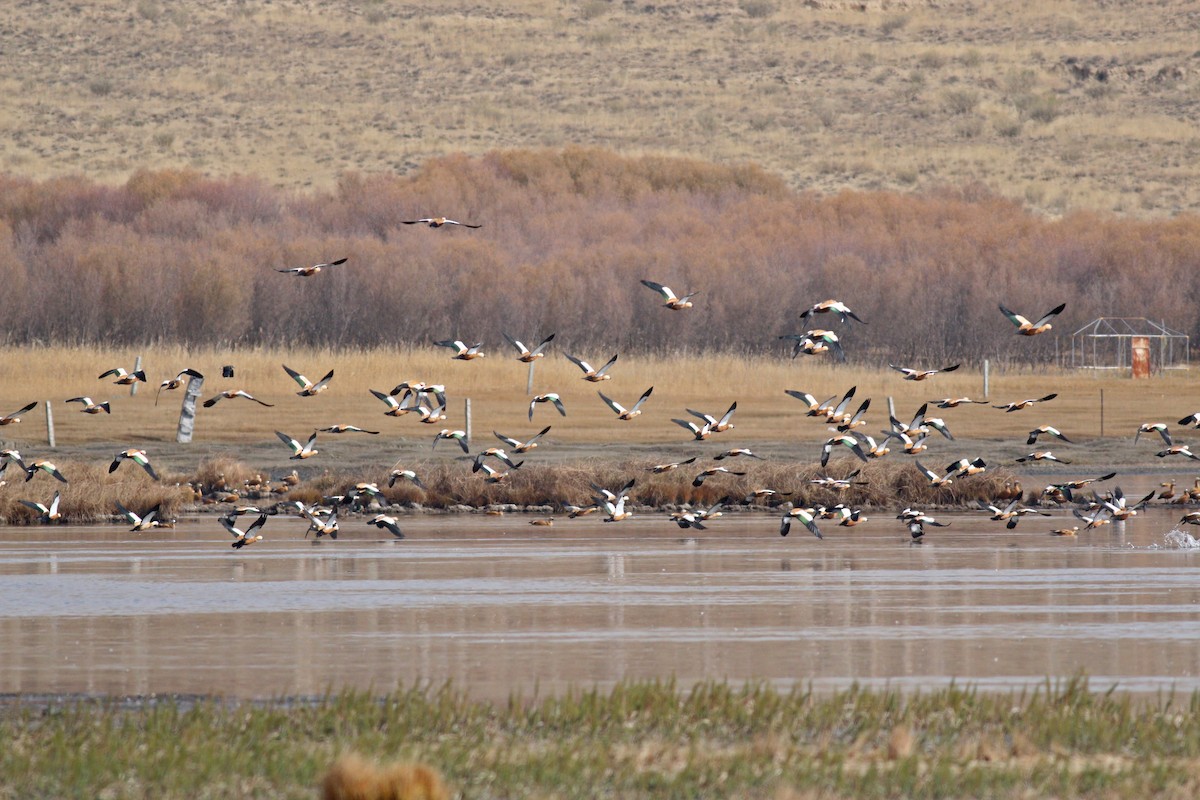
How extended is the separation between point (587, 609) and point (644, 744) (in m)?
8.91

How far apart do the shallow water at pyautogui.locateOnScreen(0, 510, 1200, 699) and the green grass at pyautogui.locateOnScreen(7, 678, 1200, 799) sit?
1587 mm

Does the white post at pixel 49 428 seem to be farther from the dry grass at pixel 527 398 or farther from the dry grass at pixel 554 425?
the dry grass at pixel 527 398

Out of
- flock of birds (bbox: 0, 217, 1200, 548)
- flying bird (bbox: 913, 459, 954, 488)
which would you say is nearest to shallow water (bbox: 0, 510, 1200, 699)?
flock of birds (bbox: 0, 217, 1200, 548)

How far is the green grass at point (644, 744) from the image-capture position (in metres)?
12.7

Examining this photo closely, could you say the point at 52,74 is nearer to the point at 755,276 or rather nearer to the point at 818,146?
the point at 818,146

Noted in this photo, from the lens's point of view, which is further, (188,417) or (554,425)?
(554,425)

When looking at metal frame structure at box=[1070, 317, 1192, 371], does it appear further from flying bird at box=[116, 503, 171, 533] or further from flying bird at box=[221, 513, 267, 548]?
flying bird at box=[221, 513, 267, 548]

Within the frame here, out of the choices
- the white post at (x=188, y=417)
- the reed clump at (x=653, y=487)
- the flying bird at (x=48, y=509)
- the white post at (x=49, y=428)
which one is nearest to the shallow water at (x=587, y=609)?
the flying bird at (x=48, y=509)

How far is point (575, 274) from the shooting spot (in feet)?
257

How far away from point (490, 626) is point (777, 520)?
16800 millimetres

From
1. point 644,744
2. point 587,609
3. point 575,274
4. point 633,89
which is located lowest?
point 587,609

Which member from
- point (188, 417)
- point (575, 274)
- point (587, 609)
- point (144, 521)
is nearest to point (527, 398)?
point (188, 417)

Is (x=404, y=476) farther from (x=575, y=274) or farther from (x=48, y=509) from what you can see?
(x=575, y=274)

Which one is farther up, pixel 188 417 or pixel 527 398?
pixel 527 398
